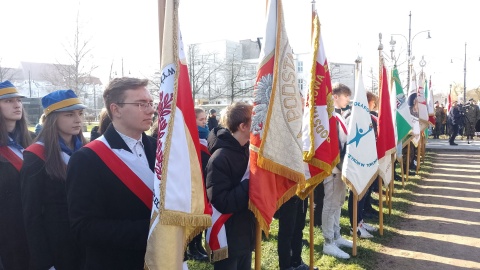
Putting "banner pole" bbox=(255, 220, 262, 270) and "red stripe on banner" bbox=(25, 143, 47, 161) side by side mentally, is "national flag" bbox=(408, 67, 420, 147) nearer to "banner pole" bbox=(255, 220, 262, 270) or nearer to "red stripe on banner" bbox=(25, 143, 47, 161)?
"banner pole" bbox=(255, 220, 262, 270)

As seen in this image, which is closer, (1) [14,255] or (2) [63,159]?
(2) [63,159]

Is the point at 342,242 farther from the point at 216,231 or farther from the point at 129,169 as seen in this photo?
the point at 129,169

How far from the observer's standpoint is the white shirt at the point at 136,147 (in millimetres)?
2648

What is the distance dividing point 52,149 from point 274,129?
181 cm

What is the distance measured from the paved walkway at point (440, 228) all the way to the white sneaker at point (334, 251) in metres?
0.46

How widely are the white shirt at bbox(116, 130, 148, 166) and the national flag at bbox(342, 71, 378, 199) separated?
3778mm

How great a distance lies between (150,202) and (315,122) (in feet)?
9.01

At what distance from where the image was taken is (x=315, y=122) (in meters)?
4.88

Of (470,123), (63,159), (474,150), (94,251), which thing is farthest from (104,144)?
(470,123)

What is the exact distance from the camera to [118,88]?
2604 mm

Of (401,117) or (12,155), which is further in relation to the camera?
(401,117)

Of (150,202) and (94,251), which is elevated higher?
(150,202)

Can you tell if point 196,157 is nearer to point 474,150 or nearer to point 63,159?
point 63,159

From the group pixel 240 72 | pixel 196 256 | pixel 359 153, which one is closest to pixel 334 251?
pixel 359 153
